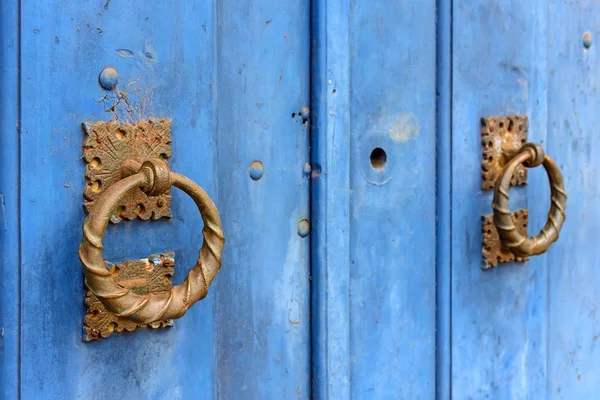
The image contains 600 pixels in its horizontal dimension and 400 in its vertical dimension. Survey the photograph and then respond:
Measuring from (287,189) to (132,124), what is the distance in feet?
0.59

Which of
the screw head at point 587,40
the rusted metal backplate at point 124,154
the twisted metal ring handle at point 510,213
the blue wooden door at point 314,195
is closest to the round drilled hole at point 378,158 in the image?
the blue wooden door at point 314,195

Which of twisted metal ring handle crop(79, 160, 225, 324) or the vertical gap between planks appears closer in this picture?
twisted metal ring handle crop(79, 160, 225, 324)

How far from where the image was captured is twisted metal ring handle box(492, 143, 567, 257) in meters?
A: 0.77

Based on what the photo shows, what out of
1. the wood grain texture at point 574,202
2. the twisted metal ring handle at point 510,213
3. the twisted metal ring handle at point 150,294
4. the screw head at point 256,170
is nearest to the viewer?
the twisted metal ring handle at point 150,294

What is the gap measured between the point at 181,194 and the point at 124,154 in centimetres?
7

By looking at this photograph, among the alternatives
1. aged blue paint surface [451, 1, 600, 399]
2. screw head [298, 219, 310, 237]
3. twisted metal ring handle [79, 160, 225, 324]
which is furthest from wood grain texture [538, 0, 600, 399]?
twisted metal ring handle [79, 160, 225, 324]

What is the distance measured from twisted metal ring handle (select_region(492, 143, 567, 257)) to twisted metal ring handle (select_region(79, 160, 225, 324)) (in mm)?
356

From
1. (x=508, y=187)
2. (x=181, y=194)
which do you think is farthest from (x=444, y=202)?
(x=181, y=194)

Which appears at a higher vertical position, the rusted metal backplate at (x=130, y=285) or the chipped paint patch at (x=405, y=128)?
the chipped paint patch at (x=405, y=128)

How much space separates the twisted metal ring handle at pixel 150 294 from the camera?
51cm

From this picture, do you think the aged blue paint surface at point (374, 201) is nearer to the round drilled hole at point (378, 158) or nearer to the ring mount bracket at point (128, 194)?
the round drilled hole at point (378, 158)

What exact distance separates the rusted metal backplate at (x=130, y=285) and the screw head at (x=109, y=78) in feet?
0.46

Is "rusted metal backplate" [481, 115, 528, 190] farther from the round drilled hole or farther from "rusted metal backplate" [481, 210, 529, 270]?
the round drilled hole

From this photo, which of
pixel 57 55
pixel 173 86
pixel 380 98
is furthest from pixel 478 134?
pixel 57 55
